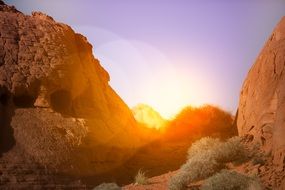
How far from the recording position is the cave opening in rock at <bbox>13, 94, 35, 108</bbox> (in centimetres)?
1784

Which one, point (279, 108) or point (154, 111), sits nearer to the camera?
point (279, 108)

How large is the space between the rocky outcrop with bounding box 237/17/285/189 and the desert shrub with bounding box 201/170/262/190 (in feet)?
2.65

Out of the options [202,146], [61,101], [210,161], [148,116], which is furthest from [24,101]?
[148,116]

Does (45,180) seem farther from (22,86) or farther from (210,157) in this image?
(210,157)

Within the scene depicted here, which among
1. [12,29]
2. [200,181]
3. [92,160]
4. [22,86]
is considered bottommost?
[200,181]

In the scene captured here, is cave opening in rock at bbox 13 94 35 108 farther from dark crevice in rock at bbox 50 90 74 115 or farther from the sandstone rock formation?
dark crevice in rock at bbox 50 90 74 115

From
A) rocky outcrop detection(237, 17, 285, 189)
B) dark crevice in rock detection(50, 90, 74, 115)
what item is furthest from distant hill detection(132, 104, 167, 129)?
rocky outcrop detection(237, 17, 285, 189)

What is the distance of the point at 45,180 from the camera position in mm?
15617

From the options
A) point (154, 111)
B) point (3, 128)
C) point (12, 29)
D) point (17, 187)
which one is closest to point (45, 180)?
point (17, 187)

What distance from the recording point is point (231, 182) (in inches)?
529

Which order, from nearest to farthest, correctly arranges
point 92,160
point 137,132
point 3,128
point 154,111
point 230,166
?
point 230,166 → point 3,128 → point 92,160 → point 137,132 → point 154,111

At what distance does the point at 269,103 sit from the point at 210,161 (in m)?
2.61

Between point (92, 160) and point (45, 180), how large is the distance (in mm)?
2816

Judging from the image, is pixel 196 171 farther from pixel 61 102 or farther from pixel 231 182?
pixel 61 102
